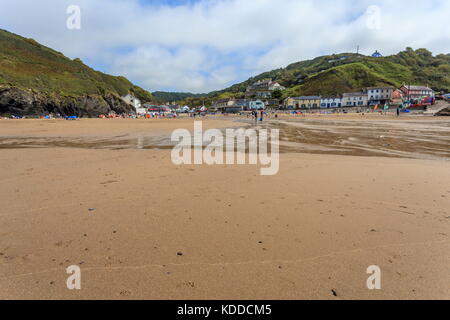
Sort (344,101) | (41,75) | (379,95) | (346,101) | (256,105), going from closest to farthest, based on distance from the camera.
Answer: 1. (41,75)
2. (379,95)
3. (346,101)
4. (344,101)
5. (256,105)

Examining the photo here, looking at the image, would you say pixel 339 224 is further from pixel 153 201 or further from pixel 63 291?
pixel 63 291

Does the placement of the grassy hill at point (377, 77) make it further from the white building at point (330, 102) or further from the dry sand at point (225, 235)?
the dry sand at point (225, 235)

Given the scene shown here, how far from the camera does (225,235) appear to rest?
2883 mm

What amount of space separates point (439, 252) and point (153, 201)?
3.92m

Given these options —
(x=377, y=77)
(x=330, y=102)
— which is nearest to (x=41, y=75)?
(x=330, y=102)

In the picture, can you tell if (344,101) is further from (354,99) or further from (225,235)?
(225,235)

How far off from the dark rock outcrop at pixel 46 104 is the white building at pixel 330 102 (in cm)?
8626

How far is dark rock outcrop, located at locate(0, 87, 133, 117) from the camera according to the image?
4634 cm

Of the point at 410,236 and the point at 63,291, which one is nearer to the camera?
the point at 63,291

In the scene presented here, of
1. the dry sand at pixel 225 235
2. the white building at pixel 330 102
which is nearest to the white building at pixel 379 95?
the white building at pixel 330 102

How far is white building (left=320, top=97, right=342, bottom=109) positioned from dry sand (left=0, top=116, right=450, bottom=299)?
107 meters

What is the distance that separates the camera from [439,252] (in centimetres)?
251

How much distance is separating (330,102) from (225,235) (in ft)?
365
